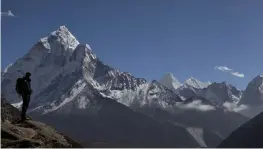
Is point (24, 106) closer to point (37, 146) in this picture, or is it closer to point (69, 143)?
point (69, 143)

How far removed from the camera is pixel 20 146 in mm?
26531

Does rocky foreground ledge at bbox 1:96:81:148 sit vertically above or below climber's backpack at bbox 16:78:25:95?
below

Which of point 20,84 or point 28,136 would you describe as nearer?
point 28,136

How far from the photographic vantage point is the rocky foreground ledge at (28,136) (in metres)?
27.1

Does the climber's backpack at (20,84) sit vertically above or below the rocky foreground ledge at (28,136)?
above

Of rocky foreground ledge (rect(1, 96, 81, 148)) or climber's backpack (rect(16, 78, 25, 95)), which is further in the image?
climber's backpack (rect(16, 78, 25, 95))

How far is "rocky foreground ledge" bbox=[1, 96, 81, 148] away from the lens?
1066 inches

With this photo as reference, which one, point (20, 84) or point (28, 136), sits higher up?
point (20, 84)

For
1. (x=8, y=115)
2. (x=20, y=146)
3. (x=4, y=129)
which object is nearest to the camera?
(x=20, y=146)

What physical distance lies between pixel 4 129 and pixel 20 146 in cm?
272

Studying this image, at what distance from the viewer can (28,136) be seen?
30.5 m

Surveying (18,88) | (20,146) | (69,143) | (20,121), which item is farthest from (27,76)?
(20,146)

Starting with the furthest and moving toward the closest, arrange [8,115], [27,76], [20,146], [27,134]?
[8,115]
[27,76]
[27,134]
[20,146]

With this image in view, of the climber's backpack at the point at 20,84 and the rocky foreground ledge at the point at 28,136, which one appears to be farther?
the climber's backpack at the point at 20,84
